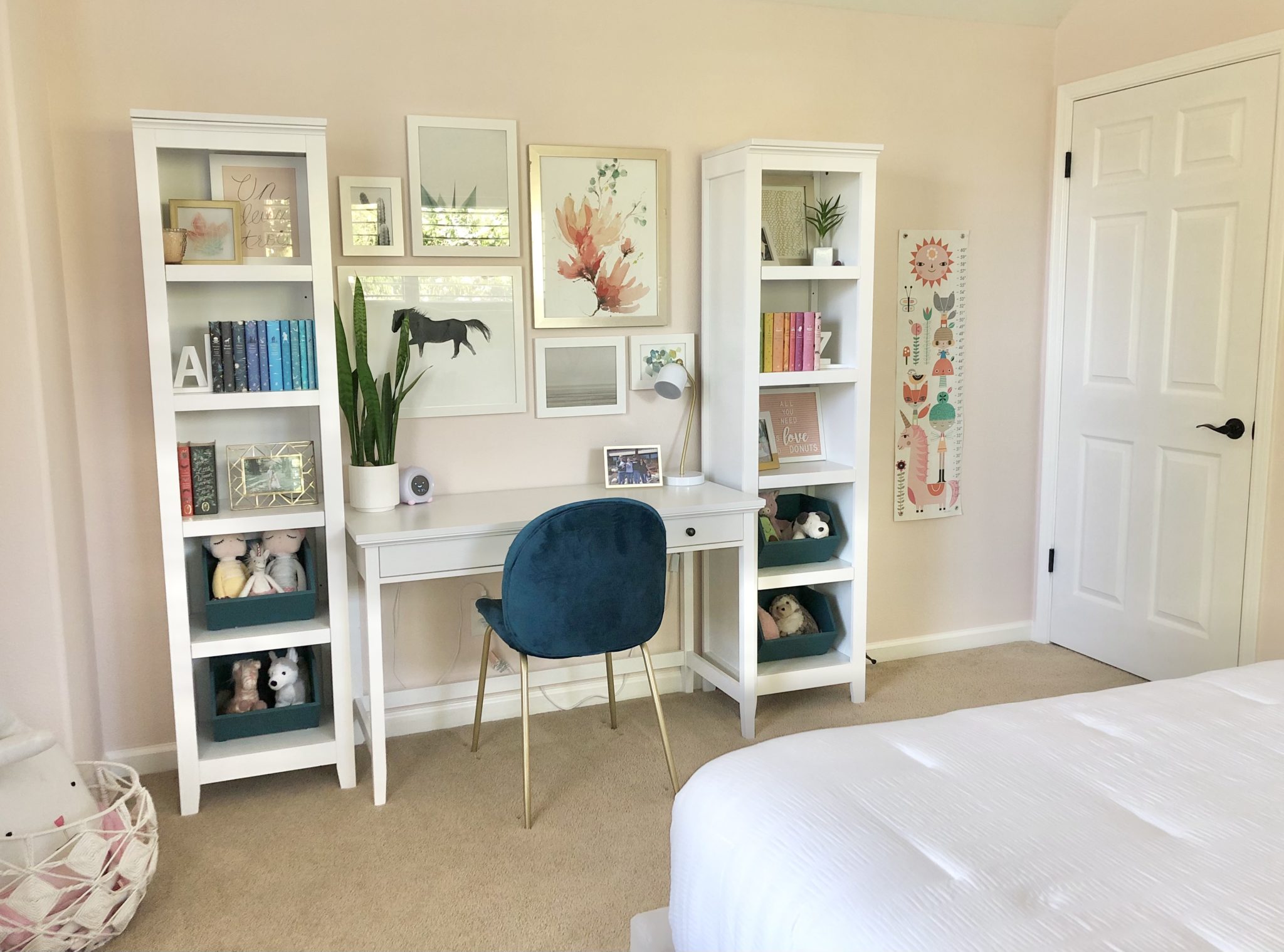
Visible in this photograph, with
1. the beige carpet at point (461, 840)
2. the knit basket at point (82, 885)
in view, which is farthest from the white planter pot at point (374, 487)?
the knit basket at point (82, 885)

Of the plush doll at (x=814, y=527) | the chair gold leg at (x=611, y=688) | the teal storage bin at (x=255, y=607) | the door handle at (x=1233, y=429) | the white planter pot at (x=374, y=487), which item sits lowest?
the chair gold leg at (x=611, y=688)

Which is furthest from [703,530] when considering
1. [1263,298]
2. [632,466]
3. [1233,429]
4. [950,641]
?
[1263,298]

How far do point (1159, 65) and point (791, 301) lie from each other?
1406 millimetres

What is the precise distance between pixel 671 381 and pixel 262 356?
3.99 ft

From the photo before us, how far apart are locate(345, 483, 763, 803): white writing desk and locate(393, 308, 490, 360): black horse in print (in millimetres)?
473

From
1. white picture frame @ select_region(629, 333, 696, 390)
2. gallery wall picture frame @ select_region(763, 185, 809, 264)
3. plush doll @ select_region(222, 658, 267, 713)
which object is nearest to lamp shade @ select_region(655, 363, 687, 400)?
white picture frame @ select_region(629, 333, 696, 390)

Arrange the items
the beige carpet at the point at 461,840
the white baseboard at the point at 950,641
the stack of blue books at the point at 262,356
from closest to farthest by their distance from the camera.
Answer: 1. the beige carpet at the point at 461,840
2. the stack of blue books at the point at 262,356
3. the white baseboard at the point at 950,641

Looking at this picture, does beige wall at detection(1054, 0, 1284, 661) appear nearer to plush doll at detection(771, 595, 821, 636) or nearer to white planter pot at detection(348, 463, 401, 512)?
plush doll at detection(771, 595, 821, 636)

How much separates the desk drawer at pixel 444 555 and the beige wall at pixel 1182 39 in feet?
7.59

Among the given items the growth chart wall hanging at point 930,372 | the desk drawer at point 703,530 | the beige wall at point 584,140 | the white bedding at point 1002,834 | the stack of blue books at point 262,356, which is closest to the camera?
the white bedding at point 1002,834

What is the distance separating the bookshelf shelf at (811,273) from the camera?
321cm

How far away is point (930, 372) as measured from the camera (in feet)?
12.5

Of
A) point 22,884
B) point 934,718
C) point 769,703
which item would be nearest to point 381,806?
point 22,884

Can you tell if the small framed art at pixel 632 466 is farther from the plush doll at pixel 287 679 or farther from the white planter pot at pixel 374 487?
the plush doll at pixel 287 679
